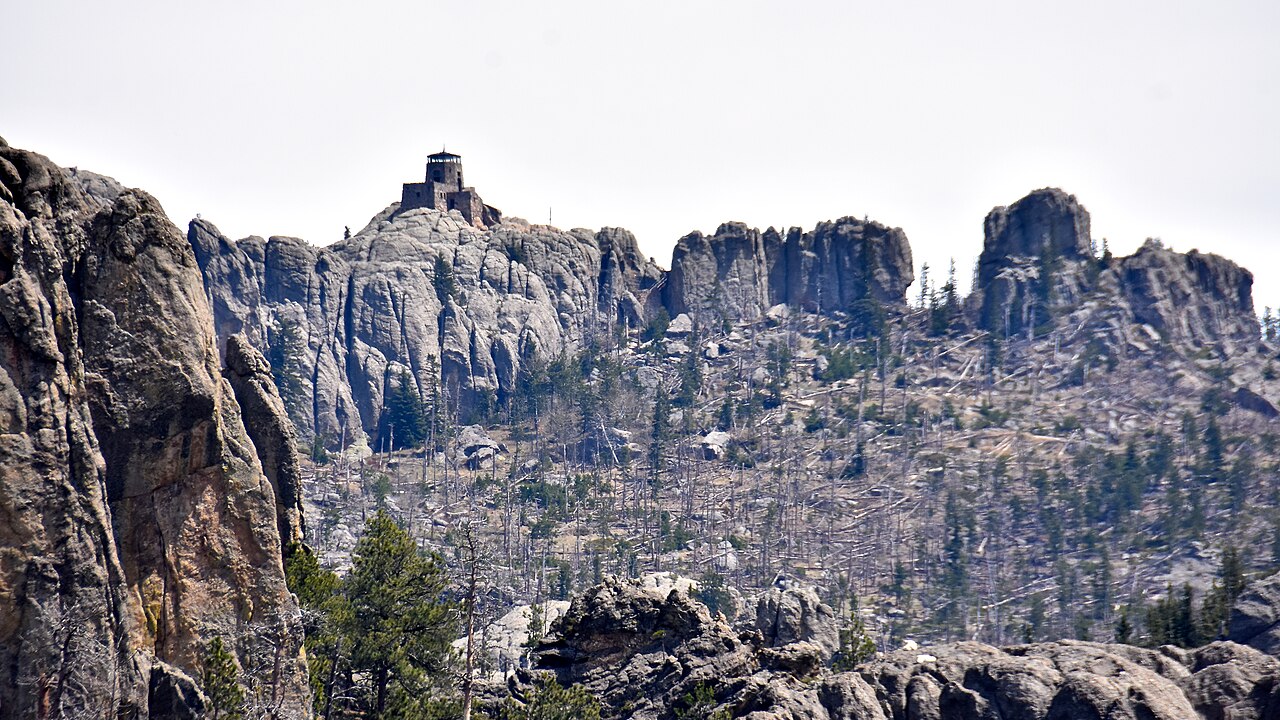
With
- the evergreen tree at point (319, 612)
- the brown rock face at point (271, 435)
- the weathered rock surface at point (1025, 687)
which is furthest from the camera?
the weathered rock surface at point (1025, 687)

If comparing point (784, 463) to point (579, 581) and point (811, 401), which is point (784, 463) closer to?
point (811, 401)

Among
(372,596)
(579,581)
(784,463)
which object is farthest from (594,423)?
(372,596)

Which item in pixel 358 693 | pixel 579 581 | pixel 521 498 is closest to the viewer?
pixel 358 693

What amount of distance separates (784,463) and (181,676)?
466 ft

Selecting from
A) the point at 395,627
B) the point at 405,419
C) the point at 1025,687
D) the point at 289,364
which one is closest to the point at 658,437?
the point at 405,419

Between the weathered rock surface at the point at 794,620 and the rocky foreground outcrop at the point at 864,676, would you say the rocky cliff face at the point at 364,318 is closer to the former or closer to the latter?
the weathered rock surface at the point at 794,620

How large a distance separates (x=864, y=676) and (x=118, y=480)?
3089cm

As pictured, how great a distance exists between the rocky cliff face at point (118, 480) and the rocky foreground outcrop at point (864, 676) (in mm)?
18765

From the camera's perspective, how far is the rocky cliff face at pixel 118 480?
3441 centimetres

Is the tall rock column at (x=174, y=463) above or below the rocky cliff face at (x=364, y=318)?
below

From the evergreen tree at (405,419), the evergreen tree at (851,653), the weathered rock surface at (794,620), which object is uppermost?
the evergreen tree at (405,419)

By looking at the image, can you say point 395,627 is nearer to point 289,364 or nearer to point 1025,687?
point 1025,687

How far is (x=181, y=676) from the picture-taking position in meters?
39.5

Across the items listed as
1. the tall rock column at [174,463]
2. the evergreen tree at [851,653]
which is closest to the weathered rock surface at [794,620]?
the evergreen tree at [851,653]
